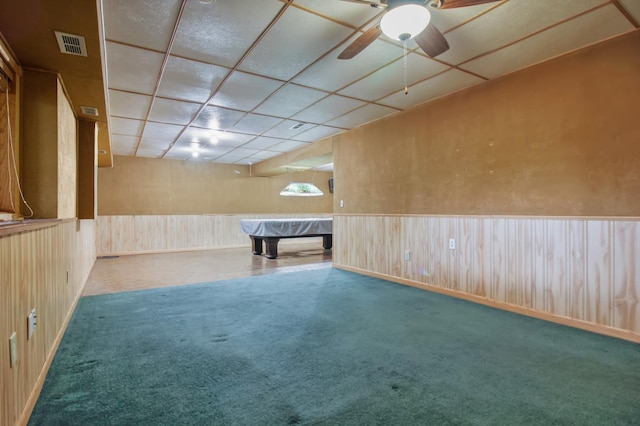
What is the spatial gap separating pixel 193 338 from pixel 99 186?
6.80m

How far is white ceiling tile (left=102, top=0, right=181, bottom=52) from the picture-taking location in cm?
216

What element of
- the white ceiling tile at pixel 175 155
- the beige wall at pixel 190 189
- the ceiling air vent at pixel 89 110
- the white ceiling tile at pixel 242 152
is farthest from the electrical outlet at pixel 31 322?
the beige wall at pixel 190 189

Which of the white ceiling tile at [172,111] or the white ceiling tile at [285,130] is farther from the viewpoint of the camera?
the white ceiling tile at [285,130]

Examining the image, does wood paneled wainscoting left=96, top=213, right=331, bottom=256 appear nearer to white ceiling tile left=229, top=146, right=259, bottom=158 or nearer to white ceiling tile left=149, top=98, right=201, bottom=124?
white ceiling tile left=229, top=146, right=259, bottom=158

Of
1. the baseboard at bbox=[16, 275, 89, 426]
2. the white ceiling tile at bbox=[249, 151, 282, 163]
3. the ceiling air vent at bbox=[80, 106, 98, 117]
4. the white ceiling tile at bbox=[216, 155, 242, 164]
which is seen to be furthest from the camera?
the white ceiling tile at bbox=[216, 155, 242, 164]

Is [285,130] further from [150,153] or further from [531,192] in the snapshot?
→ [150,153]

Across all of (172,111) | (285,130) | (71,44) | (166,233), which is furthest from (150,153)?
(71,44)

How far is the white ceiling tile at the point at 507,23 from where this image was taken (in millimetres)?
2203

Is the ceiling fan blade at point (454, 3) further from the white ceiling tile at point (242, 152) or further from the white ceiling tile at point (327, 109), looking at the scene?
the white ceiling tile at point (242, 152)

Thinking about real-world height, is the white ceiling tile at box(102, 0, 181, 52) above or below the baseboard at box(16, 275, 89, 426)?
above

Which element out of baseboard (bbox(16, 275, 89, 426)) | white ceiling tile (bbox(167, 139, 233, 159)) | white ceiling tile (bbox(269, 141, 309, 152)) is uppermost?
white ceiling tile (bbox(167, 139, 233, 159))

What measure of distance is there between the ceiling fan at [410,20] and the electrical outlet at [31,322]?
2.45m

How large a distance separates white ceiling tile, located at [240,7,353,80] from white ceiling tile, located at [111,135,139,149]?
13.2 ft

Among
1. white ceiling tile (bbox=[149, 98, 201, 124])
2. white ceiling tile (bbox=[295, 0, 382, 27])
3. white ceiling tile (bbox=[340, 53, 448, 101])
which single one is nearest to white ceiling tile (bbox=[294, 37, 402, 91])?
white ceiling tile (bbox=[340, 53, 448, 101])
